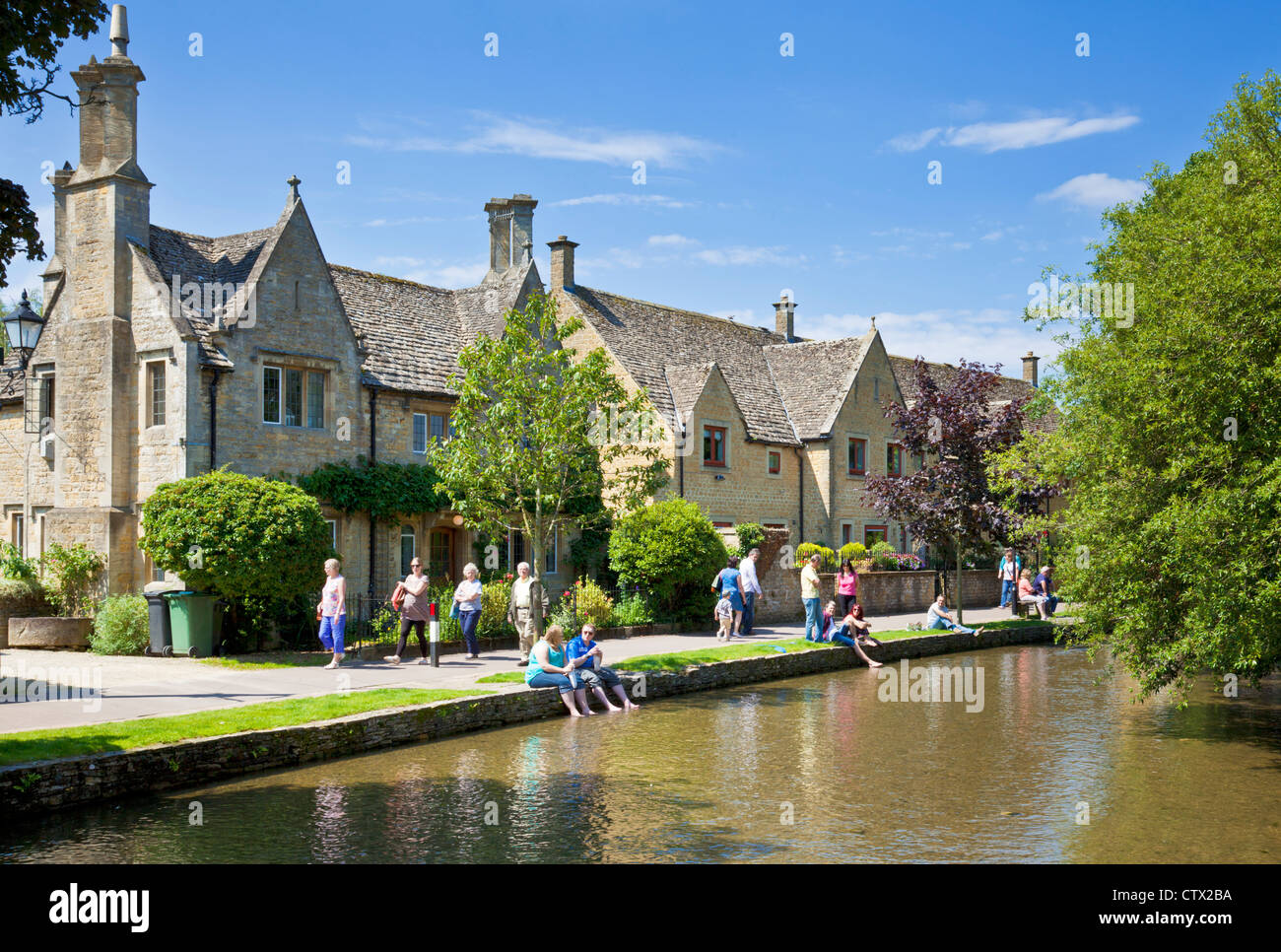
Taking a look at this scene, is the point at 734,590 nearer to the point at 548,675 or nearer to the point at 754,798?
the point at 548,675

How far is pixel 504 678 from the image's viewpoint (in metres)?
17.2

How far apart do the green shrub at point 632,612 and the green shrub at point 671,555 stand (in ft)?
1.34

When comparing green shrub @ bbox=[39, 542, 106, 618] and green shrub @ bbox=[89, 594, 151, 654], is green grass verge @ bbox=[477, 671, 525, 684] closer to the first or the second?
green shrub @ bbox=[89, 594, 151, 654]

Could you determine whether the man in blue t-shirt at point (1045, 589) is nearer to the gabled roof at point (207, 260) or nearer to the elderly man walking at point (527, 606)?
the elderly man walking at point (527, 606)

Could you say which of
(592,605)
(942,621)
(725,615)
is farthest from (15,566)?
(942,621)

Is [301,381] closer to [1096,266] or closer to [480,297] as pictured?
[480,297]

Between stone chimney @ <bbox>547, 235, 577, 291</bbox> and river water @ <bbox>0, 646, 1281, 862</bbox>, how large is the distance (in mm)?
22952

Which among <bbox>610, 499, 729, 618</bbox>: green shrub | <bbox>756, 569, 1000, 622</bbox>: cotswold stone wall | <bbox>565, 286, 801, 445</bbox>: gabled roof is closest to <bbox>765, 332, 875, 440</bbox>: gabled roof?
<bbox>565, 286, 801, 445</bbox>: gabled roof

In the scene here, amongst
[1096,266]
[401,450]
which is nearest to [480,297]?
[401,450]

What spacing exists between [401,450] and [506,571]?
4344 mm

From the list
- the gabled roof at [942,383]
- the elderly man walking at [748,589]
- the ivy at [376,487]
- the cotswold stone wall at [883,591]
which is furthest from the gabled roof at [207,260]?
the gabled roof at [942,383]

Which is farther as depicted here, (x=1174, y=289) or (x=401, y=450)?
(x=401, y=450)
